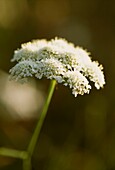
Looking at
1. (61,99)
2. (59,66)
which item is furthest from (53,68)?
(61,99)

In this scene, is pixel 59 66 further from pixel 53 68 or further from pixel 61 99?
pixel 61 99

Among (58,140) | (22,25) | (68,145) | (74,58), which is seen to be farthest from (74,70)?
(22,25)

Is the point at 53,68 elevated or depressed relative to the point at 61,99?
depressed

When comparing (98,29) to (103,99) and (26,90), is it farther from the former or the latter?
(26,90)

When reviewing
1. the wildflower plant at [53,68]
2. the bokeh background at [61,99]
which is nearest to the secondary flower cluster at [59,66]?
the wildflower plant at [53,68]

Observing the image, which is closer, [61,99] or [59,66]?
[59,66]

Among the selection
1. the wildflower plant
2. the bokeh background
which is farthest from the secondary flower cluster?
the bokeh background

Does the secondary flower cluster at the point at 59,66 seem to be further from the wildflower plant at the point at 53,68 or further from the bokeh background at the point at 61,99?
the bokeh background at the point at 61,99
